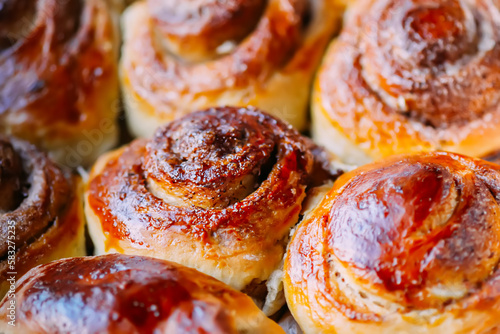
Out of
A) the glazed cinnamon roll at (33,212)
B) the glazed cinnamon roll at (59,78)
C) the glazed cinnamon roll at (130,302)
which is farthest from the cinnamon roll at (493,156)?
the glazed cinnamon roll at (59,78)

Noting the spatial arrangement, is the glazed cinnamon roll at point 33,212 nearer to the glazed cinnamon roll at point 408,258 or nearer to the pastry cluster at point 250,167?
the pastry cluster at point 250,167

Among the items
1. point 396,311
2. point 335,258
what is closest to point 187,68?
point 335,258

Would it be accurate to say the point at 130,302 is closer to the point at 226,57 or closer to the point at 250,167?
the point at 250,167

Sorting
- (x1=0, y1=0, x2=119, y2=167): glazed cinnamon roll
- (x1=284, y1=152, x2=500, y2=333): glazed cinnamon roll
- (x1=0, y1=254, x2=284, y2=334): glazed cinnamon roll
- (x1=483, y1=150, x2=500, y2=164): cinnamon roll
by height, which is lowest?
(x1=483, y1=150, x2=500, y2=164): cinnamon roll

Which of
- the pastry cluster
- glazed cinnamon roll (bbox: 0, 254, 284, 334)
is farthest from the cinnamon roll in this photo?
glazed cinnamon roll (bbox: 0, 254, 284, 334)

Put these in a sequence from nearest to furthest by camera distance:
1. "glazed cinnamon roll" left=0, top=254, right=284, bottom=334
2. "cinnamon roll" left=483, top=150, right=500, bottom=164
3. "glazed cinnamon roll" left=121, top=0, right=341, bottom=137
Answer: "glazed cinnamon roll" left=0, top=254, right=284, bottom=334 → "cinnamon roll" left=483, top=150, right=500, bottom=164 → "glazed cinnamon roll" left=121, top=0, right=341, bottom=137

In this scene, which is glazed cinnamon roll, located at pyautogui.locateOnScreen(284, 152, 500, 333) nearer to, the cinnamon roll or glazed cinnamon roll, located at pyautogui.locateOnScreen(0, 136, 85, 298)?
the cinnamon roll

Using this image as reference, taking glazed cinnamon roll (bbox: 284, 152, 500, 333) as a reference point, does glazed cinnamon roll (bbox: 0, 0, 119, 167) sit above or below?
above

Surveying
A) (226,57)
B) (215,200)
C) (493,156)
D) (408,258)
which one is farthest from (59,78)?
Answer: (493,156)
